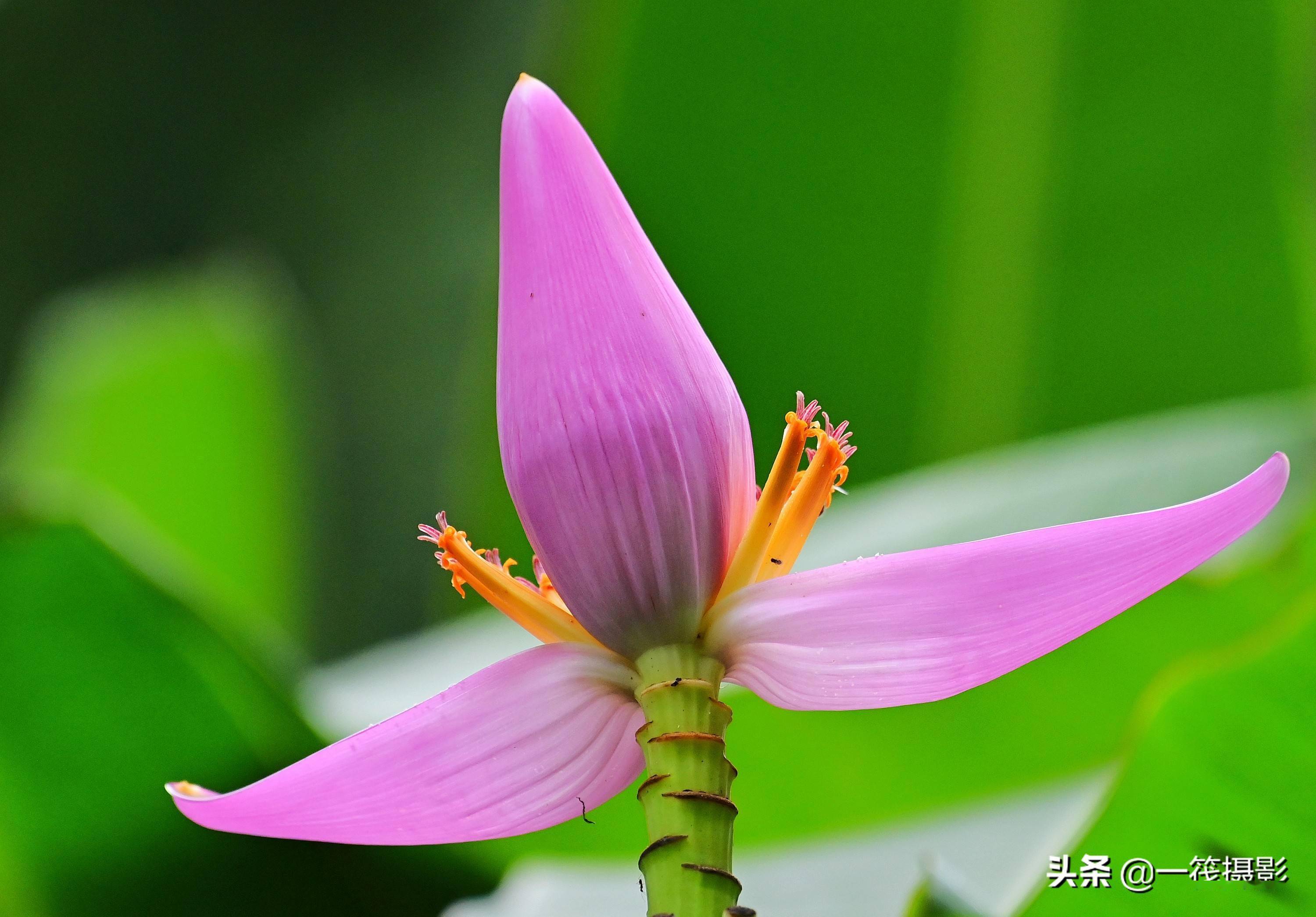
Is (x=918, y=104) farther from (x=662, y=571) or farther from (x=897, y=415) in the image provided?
(x=662, y=571)

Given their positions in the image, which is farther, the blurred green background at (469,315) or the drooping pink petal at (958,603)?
the blurred green background at (469,315)

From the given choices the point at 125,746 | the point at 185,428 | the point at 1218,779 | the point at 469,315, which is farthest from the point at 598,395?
the point at 469,315

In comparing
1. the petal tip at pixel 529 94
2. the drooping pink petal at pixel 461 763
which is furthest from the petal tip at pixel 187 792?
the petal tip at pixel 529 94

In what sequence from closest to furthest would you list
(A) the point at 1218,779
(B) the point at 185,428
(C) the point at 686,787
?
(C) the point at 686,787, (A) the point at 1218,779, (B) the point at 185,428

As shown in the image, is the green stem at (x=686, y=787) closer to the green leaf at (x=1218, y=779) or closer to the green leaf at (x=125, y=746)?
the green leaf at (x=1218, y=779)

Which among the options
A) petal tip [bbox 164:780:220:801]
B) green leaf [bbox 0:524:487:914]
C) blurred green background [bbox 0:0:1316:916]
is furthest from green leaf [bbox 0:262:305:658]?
petal tip [bbox 164:780:220:801]

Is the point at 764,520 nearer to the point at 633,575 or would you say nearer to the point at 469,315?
the point at 633,575

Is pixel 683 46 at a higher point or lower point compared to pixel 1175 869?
higher

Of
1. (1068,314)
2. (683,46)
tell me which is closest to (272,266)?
(683,46)
